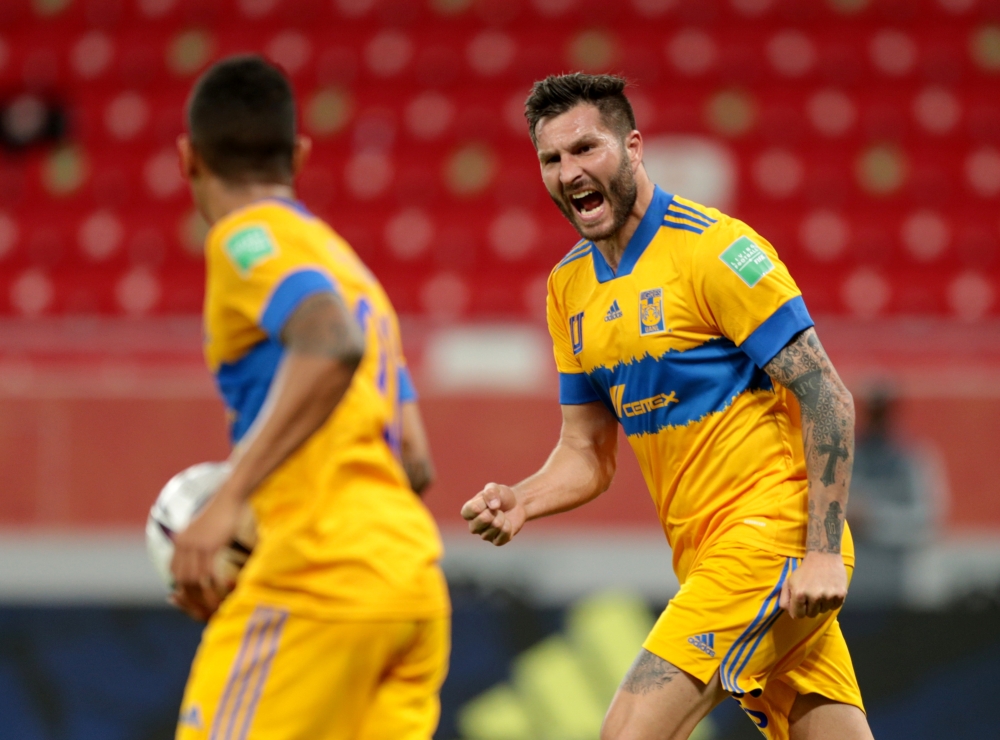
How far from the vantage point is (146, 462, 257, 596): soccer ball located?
2.76m

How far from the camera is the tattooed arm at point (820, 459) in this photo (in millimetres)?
3105

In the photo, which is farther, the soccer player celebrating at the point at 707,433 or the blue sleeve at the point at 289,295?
the soccer player celebrating at the point at 707,433

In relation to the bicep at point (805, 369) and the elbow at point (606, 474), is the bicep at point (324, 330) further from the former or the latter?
the elbow at point (606, 474)

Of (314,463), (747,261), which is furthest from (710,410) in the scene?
(314,463)

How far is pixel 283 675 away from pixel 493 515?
77 centimetres

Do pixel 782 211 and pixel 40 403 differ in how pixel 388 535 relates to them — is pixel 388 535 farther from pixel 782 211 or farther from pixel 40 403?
pixel 782 211

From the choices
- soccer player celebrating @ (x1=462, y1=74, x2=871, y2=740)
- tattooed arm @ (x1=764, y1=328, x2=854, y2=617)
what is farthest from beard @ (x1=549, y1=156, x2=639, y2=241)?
tattooed arm @ (x1=764, y1=328, x2=854, y2=617)

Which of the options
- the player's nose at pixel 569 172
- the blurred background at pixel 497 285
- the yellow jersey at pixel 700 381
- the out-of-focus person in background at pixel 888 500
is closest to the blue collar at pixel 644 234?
the yellow jersey at pixel 700 381

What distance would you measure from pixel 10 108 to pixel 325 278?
904 cm

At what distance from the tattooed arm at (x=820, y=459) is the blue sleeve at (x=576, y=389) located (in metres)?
0.64

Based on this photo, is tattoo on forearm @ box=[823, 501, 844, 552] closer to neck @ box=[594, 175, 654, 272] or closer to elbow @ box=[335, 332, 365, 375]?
neck @ box=[594, 175, 654, 272]

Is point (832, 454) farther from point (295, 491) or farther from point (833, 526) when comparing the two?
point (295, 491)

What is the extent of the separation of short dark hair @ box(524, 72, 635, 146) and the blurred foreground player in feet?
2.66

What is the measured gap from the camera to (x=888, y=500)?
6.68m
